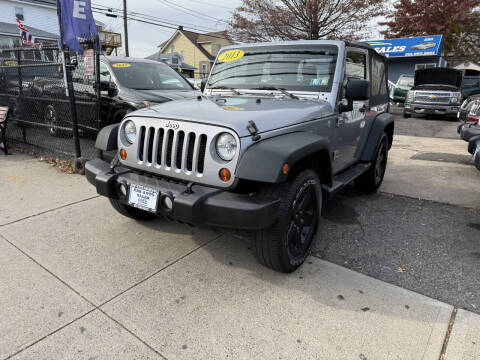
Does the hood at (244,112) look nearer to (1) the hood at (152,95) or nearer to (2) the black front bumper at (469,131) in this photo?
(1) the hood at (152,95)

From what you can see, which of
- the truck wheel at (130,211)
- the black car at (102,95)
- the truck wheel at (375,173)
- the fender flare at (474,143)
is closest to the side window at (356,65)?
the truck wheel at (375,173)

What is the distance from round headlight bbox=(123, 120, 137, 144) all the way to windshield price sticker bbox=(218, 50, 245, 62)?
1.59m

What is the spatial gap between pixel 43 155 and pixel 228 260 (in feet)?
15.4

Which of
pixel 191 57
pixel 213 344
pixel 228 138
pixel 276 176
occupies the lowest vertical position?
pixel 213 344

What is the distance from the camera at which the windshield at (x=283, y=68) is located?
3.36 metres

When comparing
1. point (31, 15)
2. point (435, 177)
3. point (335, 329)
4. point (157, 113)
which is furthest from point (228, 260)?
point (31, 15)

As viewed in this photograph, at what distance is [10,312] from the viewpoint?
7.45 ft

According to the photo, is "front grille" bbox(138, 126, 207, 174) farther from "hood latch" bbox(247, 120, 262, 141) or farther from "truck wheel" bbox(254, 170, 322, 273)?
"truck wheel" bbox(254, 170, 322, 273)

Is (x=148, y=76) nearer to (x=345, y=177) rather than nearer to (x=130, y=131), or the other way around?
(x=130, y=131)

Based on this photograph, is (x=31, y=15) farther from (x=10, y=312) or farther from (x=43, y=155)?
(x=10, y=312)

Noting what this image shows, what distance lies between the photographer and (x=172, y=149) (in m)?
2.50

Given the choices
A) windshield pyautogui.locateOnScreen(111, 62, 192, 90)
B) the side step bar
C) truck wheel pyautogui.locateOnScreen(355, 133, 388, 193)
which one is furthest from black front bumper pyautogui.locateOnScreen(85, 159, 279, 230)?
windshield pyautogui.locateOnScreen(111, 62, 192, 90)

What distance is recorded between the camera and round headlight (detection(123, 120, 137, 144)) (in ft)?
9.25

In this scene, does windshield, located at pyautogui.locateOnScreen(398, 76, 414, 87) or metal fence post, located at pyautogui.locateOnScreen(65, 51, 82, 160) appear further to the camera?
windshield, located at pyautogui.locateOnScreen(398, 76, 414, 87)
